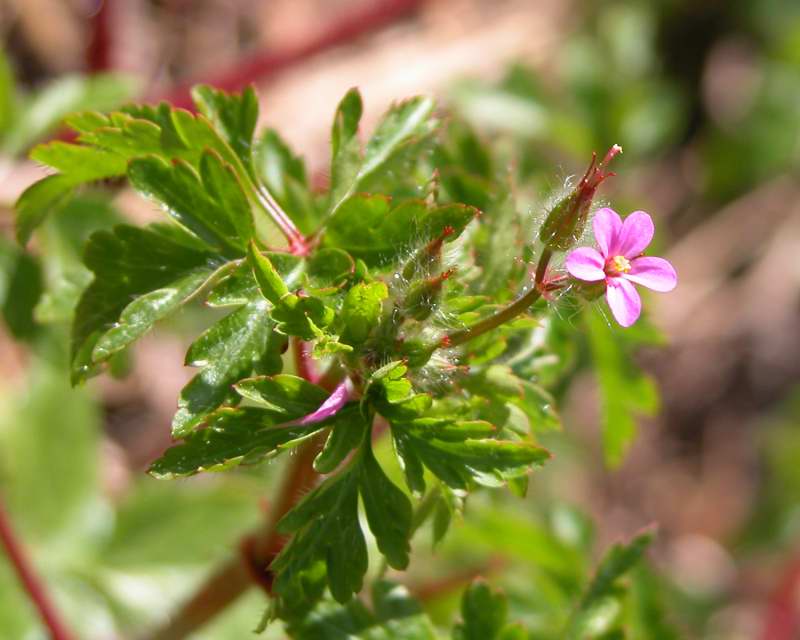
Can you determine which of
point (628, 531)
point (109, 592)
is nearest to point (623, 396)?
point (109, 592)

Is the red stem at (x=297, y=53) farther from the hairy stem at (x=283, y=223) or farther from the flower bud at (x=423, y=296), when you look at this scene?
the flower bud at (x=423, y=296)

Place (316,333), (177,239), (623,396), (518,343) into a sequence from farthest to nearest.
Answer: (623,396), (518,343), (177,239), (316,333)

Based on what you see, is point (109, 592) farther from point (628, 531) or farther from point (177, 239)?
point (628, 531)

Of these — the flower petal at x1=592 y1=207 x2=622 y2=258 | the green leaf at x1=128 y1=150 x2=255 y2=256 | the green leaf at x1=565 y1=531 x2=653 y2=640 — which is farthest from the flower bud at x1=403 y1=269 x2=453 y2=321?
the green leaf at x1=565 y1=531 x2=653 y2=640

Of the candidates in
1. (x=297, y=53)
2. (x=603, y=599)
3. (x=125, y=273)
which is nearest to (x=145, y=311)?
(x=125, y=273)

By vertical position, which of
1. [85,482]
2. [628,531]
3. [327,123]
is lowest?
[628,531]

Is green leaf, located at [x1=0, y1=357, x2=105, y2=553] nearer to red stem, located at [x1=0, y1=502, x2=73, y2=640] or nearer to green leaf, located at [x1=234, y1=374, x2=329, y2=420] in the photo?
red stem, located at [x1=0, y1=502, x2=73, y2=640]
